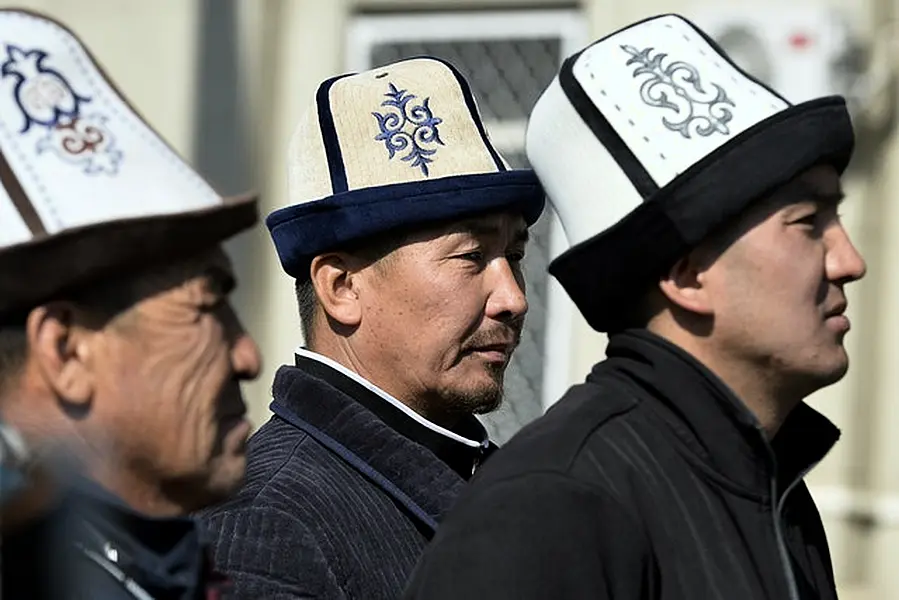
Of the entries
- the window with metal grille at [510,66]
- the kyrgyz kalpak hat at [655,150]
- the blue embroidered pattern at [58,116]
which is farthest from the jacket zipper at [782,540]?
the window with metal grille at [510,66]

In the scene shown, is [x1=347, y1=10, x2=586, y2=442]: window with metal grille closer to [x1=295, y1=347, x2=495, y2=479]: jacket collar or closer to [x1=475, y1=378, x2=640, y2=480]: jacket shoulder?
[x1=295, y1=347, x2=495, y2=479]: jacket collar

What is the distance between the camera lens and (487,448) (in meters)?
3.30

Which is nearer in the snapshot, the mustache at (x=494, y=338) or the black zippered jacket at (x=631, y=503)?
the black zippered jacket at (x=631, y=503)

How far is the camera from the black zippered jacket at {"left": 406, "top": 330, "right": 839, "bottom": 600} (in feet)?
7.55

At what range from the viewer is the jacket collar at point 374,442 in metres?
3.11

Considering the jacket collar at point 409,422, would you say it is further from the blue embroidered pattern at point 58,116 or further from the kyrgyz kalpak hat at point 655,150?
the blue embroidered pattern at point 58,116

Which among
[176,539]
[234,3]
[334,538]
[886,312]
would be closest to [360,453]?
[334,538]

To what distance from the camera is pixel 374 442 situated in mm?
3133

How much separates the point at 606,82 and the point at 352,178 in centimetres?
81

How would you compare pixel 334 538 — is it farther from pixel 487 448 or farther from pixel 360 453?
pixel 487 448

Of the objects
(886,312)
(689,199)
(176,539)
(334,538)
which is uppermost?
(689,199)

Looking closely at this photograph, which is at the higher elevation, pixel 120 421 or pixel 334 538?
pixel 120 421

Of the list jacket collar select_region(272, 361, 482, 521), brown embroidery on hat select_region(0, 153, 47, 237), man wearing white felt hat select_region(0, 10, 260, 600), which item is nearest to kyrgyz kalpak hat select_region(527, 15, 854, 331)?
man wearing white felt hat select_region(0, 10, 260, 600)

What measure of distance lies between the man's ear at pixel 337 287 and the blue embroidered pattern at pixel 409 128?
0.64 ft
